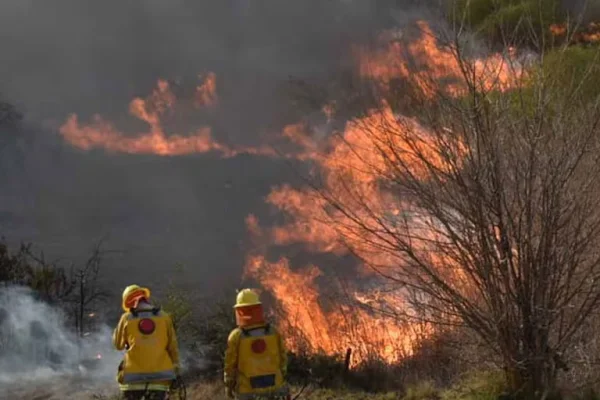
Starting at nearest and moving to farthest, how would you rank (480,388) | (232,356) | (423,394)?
(232,356), (480,388), (423,394)

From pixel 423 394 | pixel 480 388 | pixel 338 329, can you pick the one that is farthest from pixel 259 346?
pixel 338 329

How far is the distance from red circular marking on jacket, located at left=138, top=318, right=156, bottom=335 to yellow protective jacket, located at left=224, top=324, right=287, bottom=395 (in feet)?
2.50

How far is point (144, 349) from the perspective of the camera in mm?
6152

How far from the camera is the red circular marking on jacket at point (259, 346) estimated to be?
19.8 ft

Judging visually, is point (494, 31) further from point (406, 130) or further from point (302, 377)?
point (302, 377)

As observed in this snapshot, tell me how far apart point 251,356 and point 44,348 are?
12.7m

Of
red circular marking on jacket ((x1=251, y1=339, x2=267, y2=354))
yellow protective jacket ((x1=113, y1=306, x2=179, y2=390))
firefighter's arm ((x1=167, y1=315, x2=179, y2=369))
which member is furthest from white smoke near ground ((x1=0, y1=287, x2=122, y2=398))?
red circular marking on jacket ((x1=251, y1=339, x2=267, y2=354))

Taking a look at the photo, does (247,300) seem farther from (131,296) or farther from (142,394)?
(142,394)

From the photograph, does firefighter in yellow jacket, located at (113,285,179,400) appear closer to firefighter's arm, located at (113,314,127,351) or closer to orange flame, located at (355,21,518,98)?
firefighter's arm, located at (113,314,127,351)

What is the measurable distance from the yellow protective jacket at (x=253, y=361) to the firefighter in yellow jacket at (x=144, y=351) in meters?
0.66

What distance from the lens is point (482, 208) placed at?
20.6 feet

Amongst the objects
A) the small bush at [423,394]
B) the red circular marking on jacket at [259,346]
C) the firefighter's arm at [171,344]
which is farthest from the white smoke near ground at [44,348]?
the red circular marking on jacket at [259,346]

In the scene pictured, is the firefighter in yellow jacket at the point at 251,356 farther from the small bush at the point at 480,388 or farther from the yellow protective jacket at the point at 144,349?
the small bush at the point at 480,388

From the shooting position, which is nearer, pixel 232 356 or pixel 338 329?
pixel 232 356
